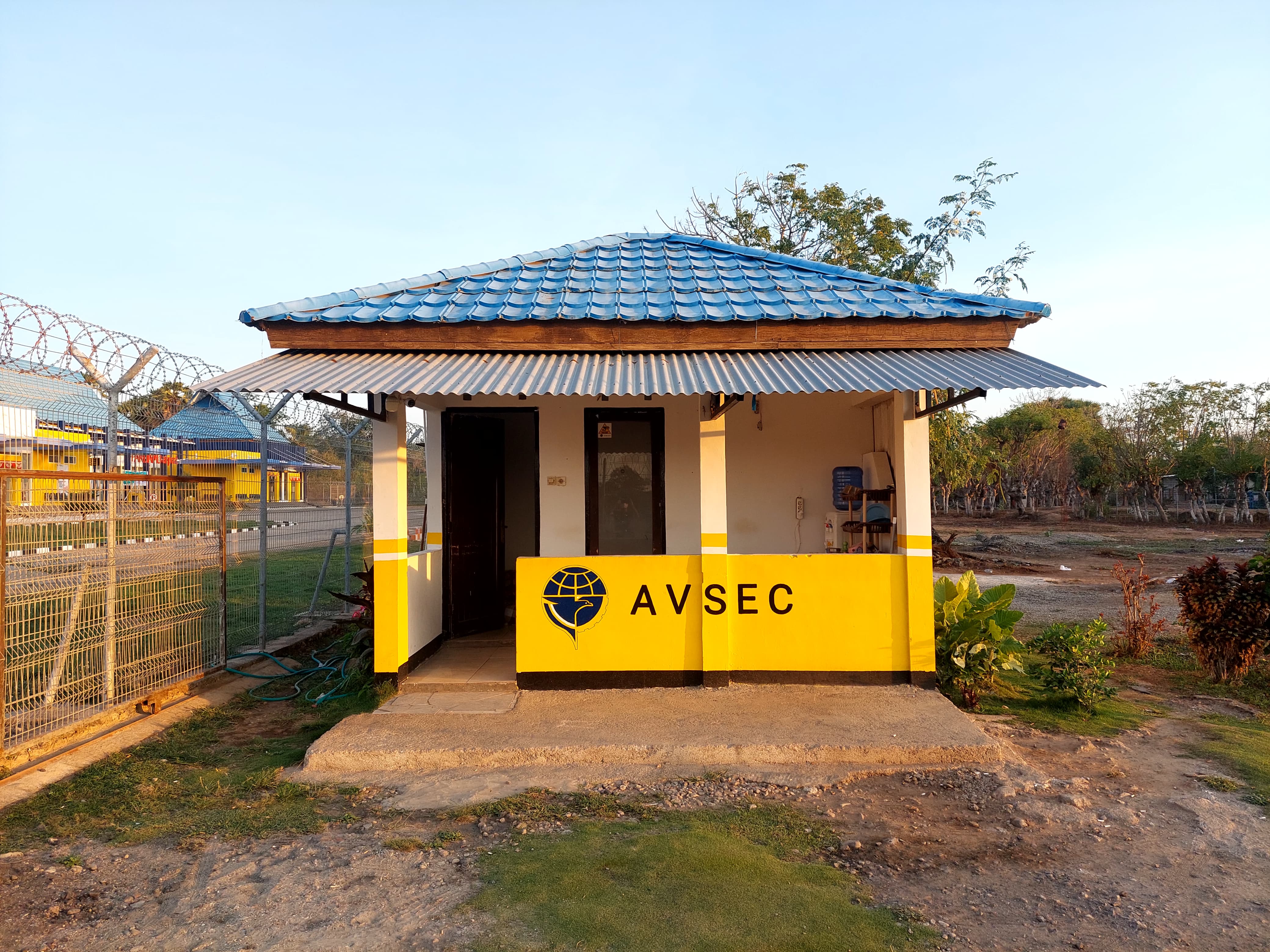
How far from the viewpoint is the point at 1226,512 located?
32188mm

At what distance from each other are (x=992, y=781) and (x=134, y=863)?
4.83 metres

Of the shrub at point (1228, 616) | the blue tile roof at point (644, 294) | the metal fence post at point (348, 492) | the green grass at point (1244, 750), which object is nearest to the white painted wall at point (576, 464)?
the blue tile roof at point (644, 294)

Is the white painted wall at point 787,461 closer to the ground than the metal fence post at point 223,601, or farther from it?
farther from it

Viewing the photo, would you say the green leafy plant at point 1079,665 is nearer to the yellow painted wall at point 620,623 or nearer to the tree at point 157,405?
the yellow painted wall at point 620,623

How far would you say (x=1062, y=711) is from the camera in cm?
658

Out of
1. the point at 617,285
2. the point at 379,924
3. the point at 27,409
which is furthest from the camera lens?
the point at 617,285

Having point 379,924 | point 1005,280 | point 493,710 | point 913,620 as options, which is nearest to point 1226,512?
point 1005,280

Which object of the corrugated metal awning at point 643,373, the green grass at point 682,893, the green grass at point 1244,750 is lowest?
the green grass at point 1244,750

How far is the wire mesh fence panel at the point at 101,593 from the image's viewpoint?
5.22 metres

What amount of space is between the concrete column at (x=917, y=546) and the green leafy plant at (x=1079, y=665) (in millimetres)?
1116

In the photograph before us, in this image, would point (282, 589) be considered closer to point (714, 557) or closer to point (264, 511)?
point (264, 511)

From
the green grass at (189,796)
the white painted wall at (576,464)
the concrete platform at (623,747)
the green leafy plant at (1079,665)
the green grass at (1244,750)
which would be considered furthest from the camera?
the white painted wall at (576,464)

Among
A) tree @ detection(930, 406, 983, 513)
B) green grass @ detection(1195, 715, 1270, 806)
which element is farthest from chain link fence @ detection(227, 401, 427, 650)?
tree @ detection(930, 406, 983, 513)

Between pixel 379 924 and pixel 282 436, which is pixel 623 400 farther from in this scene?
pixel 379 924
